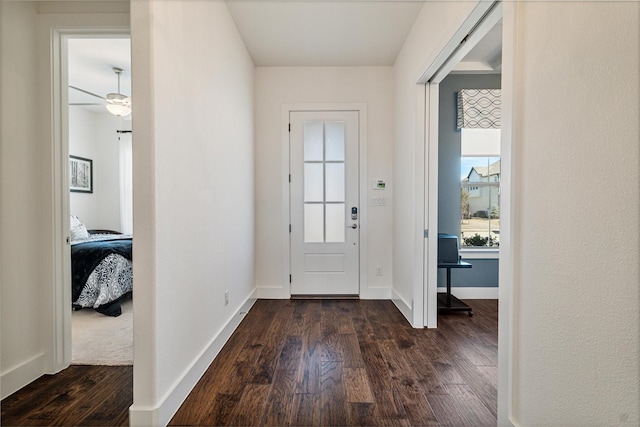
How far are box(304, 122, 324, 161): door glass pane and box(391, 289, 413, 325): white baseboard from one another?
1804mm

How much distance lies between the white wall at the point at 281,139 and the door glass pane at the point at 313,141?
29 cm

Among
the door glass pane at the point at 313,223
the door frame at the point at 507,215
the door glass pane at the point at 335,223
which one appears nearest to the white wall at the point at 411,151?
the door glass pane at the point at 335,223

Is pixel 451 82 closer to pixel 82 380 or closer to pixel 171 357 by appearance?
pixel 171 357

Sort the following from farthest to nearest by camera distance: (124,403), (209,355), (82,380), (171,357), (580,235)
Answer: (209,355) → (82,380) → (124,403) → (171,357) → (580,235)

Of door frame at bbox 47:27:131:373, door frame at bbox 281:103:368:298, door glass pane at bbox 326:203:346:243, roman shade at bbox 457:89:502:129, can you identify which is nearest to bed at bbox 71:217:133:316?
door frame at bbox 47:27:131:373

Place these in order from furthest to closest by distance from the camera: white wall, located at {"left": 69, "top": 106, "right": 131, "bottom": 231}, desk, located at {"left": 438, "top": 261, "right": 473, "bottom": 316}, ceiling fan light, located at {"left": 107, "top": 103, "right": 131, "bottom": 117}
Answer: white wall, located at {"left": 69, "top": 106, "right": 131, "bottom": 231}
ceiling fan light, located at {"left": 107, "top": 103, "right": 131, "bottom": 117}
desk, located at {"left": 438, "top": 261, "right": 473, "bottom": 316}

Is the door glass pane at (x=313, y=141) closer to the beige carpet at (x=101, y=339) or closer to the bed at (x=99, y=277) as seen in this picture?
the bed at (x=99, y=277)

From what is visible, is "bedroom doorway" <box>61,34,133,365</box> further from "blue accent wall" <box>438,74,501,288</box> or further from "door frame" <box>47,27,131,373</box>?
"blue accent wall" <box>438,74,501,288</box>

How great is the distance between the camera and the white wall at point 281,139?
11.8 feet

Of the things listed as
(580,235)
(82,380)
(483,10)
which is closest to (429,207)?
(483,10)

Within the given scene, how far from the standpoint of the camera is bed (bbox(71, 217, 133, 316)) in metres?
2.95

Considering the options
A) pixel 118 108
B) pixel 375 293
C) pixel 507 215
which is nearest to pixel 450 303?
pixel 375 293

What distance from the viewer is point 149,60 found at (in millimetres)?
1384

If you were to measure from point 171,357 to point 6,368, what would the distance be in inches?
42.2
